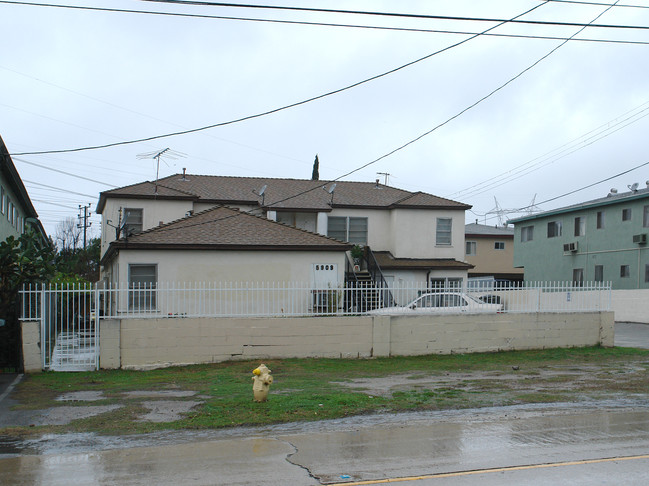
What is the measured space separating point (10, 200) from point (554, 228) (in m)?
31.0

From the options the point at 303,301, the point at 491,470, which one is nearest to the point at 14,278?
the point at 303,301

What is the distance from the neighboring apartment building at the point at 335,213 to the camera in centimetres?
2723

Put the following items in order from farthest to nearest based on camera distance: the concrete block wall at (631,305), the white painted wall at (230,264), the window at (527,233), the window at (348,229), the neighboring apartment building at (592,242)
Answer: the window at (527,233) → the neighboring apartment building at (592,242) → the concrete block wall at (631,305) → the window at (348,229) → the white painted wall at (230,264)

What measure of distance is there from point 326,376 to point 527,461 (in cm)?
728

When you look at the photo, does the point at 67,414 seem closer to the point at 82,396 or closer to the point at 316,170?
the point at 82,396

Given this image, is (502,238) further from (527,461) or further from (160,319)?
(527,461)

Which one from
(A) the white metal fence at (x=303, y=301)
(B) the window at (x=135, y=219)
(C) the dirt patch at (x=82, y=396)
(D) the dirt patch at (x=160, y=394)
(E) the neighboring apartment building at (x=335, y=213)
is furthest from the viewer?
(E) the neighboring apartment building at (x=335, y=213)

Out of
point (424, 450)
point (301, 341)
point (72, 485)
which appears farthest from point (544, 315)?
point (72, 485)

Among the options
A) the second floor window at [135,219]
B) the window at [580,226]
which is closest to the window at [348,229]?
the second floor window at [135,219]

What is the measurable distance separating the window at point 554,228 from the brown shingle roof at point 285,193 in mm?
13064

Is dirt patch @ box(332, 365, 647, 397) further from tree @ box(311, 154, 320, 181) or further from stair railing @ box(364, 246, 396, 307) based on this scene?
tree @ box(311, 154, 320, 181)

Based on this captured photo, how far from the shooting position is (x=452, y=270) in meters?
28.7

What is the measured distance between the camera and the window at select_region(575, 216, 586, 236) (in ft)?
Result: 126

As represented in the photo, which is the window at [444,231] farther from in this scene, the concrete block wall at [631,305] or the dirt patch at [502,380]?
the dirt patch at [502,380]
